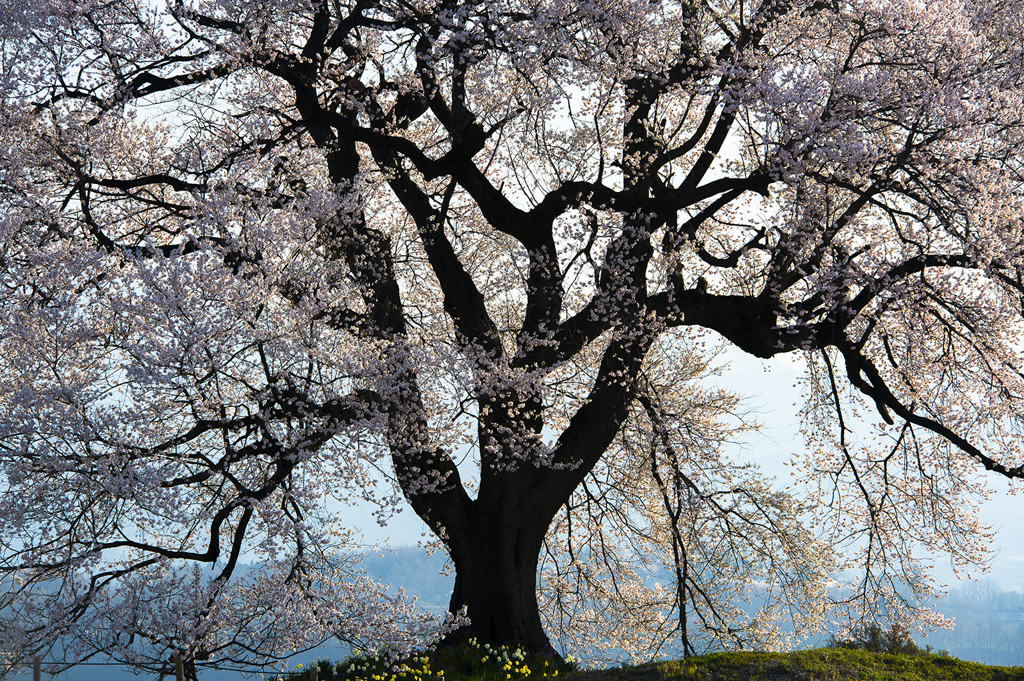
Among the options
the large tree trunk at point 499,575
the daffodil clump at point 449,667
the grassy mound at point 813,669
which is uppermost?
the large tree trunk at point 499,575

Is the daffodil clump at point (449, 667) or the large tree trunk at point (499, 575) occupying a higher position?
the large tree trunk at point (499, 575)

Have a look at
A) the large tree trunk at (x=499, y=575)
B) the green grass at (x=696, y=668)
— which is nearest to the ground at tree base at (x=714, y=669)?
the green grass at (x=696, y=668)

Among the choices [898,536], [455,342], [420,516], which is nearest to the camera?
[455,342]

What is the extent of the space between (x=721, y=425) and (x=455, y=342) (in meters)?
5.49

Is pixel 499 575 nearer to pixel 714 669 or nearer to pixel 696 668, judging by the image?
pixel 696 668

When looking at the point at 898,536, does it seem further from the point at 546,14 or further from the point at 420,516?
the point at 546,14

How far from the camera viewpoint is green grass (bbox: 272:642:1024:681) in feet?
25.0

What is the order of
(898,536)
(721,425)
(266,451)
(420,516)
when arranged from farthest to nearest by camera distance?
1. (721,425)
2. (898,536)
3. (420,516)
4. (266,451)

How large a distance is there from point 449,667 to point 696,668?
2.53 metres

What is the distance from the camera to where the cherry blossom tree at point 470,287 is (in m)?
6.50

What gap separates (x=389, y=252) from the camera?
9039mm

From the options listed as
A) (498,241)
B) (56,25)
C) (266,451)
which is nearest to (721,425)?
(498,241)

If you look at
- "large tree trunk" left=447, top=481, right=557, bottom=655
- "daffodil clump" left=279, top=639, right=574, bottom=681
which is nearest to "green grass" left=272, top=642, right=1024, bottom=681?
"daffodil clump" left=279, top=639, right=574, bottom=681

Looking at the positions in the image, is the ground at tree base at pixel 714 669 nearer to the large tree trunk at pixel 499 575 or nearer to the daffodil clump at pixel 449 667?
the daffodil clump at pixel 449 667
